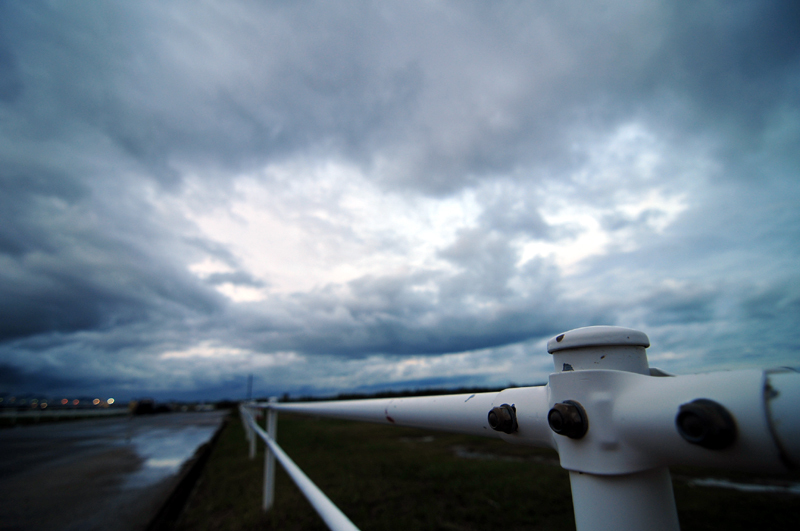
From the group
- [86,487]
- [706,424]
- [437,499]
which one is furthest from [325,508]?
[86,487]

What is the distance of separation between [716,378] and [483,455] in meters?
6.45

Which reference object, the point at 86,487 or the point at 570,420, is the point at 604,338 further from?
the point at 86,487

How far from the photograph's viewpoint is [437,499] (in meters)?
3.49

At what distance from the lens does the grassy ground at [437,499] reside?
2891 mm

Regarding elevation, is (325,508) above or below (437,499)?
above

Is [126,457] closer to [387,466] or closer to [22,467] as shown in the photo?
[22,467]

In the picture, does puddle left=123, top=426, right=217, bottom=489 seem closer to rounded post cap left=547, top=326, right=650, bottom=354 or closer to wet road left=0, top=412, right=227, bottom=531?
wet road left=0, top=412, right=227, bottom=531

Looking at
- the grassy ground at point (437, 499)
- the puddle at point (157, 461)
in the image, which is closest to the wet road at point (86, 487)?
the puddle at point (157, 461)

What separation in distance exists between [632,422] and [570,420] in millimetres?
75

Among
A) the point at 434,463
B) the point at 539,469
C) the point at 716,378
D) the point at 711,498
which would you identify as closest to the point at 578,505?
the point at 716,378

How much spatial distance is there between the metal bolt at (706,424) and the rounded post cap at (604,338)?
0.14 meters

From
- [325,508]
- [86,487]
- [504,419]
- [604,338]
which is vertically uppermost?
[604,338]

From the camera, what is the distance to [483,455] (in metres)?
5.96

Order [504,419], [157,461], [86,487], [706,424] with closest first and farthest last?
[706,424] → [504,419] → [86,487] → [157,461]
